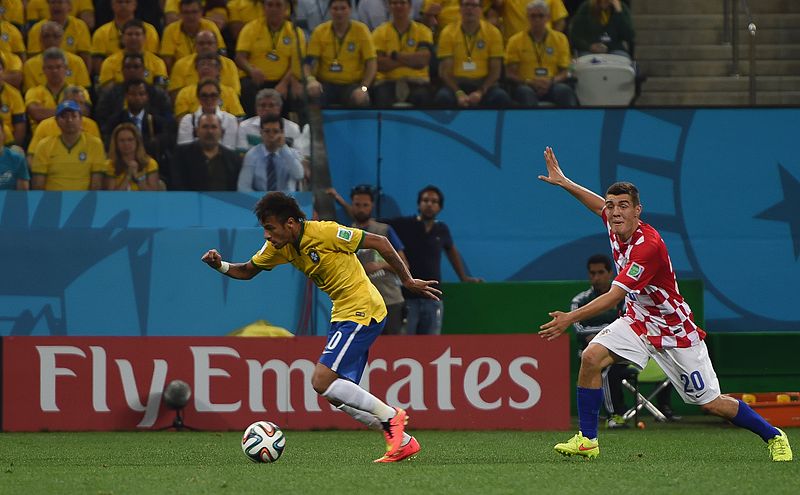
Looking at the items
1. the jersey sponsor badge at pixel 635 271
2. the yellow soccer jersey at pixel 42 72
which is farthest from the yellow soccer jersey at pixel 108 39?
the jersey sponsor badge at pixel 635 271

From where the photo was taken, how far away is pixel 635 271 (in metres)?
8.84

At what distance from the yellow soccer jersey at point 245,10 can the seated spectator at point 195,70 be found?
1.01 metres

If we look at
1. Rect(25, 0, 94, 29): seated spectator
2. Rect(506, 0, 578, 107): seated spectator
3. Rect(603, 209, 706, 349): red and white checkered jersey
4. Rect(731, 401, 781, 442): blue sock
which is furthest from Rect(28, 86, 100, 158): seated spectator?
Rect(731, 401, 781, 442): blue sock

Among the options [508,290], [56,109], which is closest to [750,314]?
[508,290]

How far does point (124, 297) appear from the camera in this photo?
14.4 m

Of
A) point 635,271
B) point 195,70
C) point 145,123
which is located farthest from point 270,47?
point 635,271

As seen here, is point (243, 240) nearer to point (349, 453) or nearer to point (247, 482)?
point (349, 453)

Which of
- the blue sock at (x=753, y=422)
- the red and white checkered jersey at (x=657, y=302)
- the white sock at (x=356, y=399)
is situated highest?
the red and white checkered jersey at (x=657, y=302)

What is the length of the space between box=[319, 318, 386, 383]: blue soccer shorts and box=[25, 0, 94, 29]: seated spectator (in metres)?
9.06

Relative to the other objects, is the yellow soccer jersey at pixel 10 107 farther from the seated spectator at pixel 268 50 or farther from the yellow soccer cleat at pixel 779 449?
the yellow soccer cleat at pixel 779 449

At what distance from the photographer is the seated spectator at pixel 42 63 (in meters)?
15.8

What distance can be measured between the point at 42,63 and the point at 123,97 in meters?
1.27

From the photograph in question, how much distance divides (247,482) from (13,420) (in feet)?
19.6

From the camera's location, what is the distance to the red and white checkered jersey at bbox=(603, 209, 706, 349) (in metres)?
9.01
